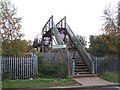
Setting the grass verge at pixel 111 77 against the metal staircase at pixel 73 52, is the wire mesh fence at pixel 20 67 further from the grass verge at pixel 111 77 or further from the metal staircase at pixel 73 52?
the grass verge at pixel 111 77

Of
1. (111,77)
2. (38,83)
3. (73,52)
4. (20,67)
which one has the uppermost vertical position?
(73,52)

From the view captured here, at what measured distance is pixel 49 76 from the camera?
20.6 m

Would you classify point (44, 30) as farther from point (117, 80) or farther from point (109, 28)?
point (117, 80)

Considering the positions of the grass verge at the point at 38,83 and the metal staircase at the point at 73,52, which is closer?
the grass verge at the point at 38,83

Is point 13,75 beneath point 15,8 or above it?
beneath

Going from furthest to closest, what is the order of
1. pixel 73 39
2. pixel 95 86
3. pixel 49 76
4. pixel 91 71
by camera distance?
pixel 73 39, pixel 91 71, pixel 49 76, pixel 95 86

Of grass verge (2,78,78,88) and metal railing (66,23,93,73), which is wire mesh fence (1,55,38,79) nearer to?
grass verge (2,78,78,88)

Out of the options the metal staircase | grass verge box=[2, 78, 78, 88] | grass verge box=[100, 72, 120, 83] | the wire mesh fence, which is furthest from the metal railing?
grass verge box=[2, 78, 78, 88]

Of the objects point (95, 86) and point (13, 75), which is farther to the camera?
point (13, 75)

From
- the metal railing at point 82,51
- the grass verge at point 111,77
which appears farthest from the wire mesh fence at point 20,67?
the grass verge at point 111,77

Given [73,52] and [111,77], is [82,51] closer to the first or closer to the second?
[73,52]

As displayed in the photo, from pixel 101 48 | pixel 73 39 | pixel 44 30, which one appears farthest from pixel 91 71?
pixel 44 30

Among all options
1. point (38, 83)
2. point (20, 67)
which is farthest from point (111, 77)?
point (20, 67)

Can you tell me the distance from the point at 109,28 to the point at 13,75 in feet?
31.8
